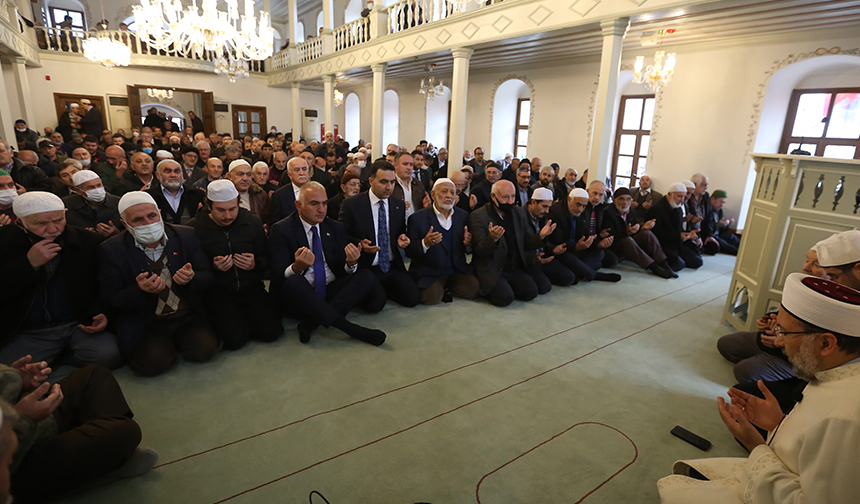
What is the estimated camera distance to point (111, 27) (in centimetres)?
1659

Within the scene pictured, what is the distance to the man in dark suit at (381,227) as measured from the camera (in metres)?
4.23

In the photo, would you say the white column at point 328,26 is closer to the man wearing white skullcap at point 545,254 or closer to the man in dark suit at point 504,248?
the man wearing white skullcap at point 545,254

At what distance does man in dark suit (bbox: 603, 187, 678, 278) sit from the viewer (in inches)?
234

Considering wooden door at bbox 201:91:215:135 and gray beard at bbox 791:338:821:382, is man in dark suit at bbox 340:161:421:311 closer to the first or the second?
A: gray beard at bbox 791:338:821:382

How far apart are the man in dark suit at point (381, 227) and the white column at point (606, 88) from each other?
3.41 meters

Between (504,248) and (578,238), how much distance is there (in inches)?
60.6

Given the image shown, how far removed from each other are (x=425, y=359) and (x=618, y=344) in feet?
5.51

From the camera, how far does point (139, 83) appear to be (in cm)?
1573

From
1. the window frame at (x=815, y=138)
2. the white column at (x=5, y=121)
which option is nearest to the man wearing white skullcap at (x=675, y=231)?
Answer: the window frame at (x=815, y=138)

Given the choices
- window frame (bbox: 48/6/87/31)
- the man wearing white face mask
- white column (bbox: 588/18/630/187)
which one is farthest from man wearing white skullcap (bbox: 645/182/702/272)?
window frame (bbox: 48/6/87/31)

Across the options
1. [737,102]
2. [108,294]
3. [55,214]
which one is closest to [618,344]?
[108,294]

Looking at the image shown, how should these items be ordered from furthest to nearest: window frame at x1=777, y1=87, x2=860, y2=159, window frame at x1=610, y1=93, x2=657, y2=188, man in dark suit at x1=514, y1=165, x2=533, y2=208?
window frame at x1=610, y1=93, x2=657, y2=188
window frame at x1=777, y1=87, x2=860, y2=159
man in dark suit at x1=514, y1=165, x2=533, y2=208

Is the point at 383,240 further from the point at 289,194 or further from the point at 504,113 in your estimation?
the point at 504,113

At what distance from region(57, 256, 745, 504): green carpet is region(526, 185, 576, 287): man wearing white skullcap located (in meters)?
1.15
